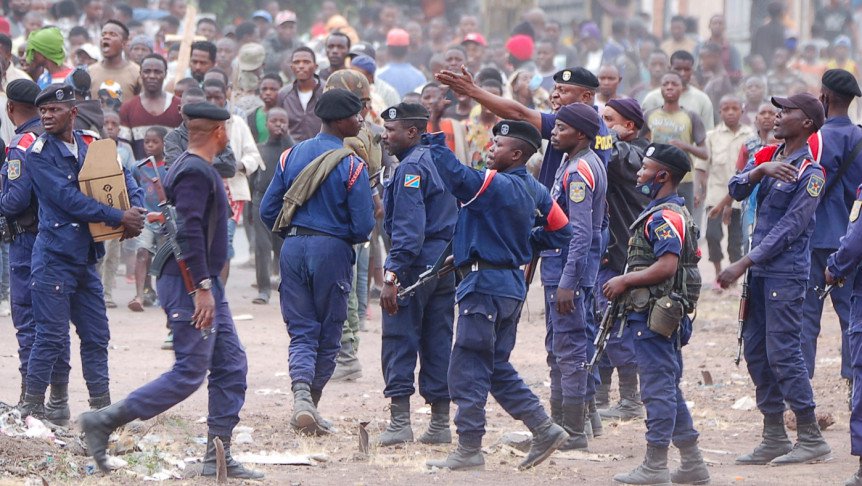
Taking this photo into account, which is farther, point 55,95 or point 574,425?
point 574,425

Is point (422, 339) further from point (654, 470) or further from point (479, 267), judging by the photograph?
point (654, 470)

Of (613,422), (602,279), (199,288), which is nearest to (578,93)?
(602,279)

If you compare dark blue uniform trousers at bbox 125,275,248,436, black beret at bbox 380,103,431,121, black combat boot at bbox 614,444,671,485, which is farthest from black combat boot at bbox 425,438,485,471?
black beret at bbox 380,103,431,121

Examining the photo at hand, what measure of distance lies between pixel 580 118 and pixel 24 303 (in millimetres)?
3713

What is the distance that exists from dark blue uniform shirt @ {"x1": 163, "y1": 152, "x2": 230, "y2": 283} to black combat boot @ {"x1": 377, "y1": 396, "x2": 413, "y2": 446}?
2042mm

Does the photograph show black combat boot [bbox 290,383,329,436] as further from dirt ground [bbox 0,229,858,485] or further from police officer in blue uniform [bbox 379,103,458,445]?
police officer in blue uniform [bbox 379,103,458,445]

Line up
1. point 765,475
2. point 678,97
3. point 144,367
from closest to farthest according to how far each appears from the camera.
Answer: point 765,475
point 144,367
point 678,97

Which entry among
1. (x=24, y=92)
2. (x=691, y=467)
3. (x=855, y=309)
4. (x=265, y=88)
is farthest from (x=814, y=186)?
(x=265, y=88)

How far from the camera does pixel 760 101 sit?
18266 mm

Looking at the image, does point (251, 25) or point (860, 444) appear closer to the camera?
point (860, 444)

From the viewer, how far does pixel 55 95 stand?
8.75m

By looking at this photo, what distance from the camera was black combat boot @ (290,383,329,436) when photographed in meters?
8.96

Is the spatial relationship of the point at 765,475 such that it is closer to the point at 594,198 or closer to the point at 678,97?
the point at 594,198

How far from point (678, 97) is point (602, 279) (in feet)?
19.1
